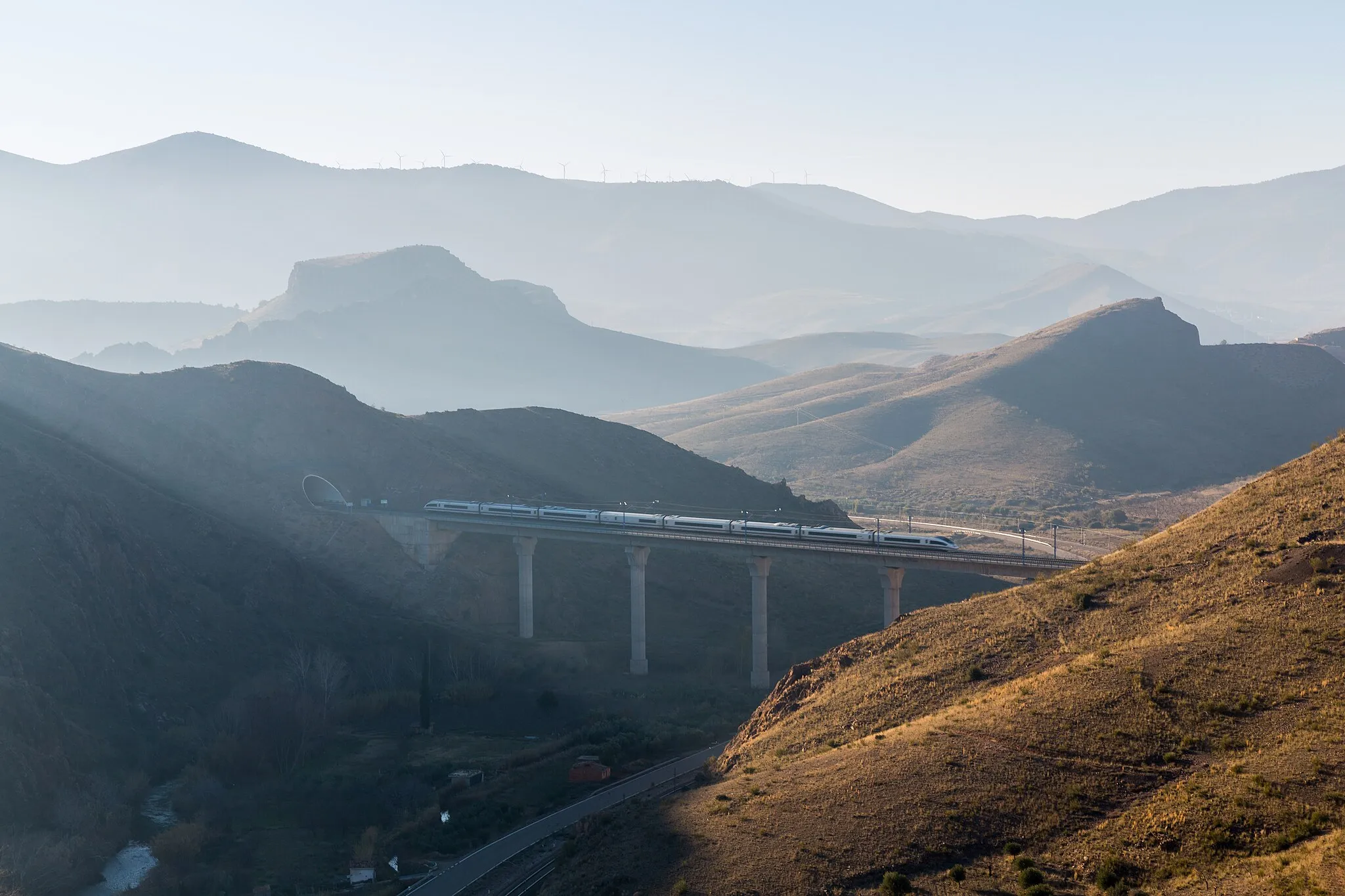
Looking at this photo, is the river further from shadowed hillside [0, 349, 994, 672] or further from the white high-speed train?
the white high-speed train

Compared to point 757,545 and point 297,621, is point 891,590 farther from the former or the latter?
point 297,621

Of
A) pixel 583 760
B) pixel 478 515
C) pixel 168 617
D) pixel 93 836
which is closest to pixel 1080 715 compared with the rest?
pixel 583 760

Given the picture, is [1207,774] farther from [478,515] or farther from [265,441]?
[265,441]

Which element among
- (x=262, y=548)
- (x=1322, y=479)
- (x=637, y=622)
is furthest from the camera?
(x=262, y=548)

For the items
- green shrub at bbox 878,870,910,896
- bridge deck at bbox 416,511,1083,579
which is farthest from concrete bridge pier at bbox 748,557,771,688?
green shrub at bbox 878,870,910,896

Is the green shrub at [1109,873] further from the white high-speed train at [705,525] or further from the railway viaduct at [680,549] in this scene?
the white high-speed train at [705,525]

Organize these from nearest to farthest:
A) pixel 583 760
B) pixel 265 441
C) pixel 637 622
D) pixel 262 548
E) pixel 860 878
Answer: pixel 860 878 < pixel 583 760 < pixel 637 622 < pixel 262 548 < pixel 265 441

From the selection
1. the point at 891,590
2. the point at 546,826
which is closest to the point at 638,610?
the point at 891,590
